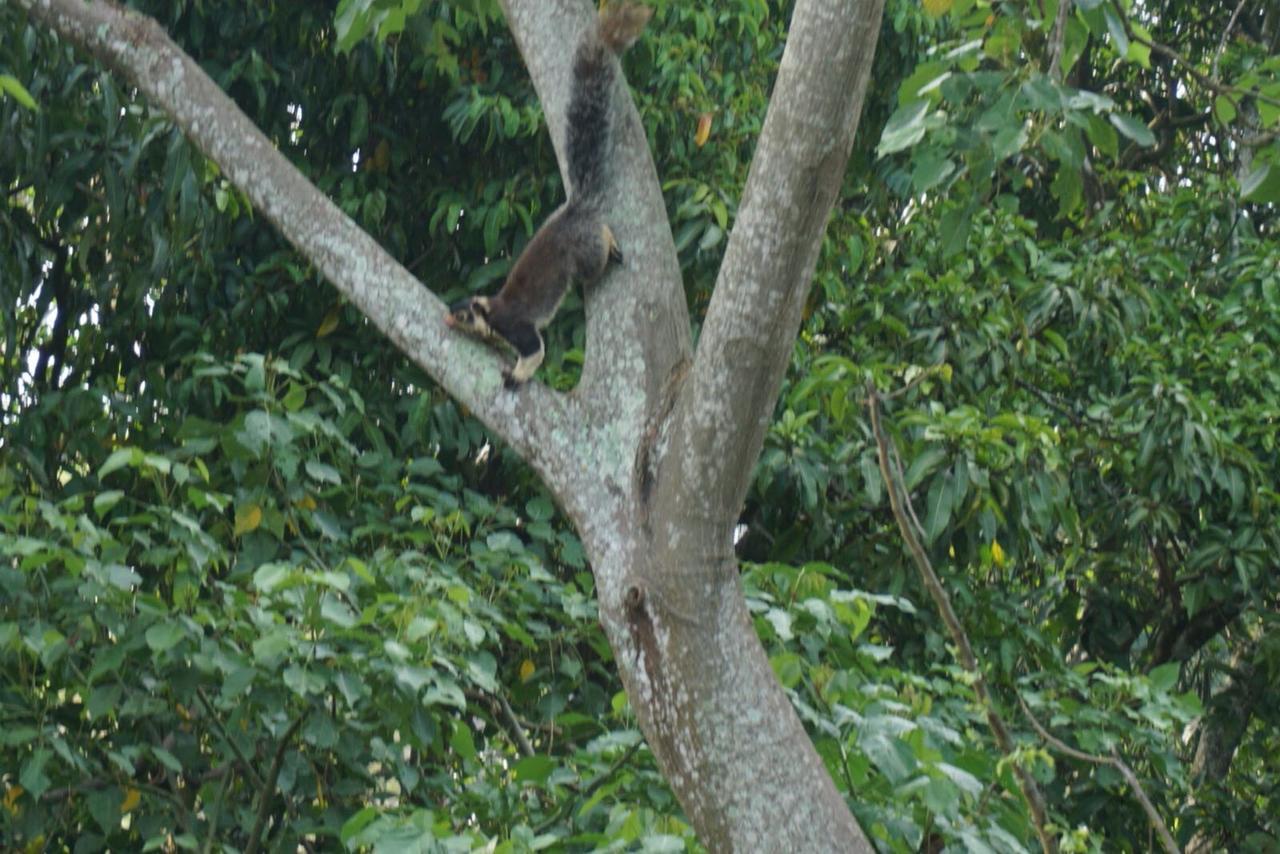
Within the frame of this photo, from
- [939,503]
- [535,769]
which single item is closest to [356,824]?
[535,769]

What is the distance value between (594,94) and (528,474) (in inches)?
84.3

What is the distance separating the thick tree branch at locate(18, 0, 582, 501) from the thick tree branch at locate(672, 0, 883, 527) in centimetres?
30

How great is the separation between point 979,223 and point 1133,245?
0.64m

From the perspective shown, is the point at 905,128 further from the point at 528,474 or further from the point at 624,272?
the point at 528,474

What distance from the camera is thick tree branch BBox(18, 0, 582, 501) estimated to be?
8.18 feet

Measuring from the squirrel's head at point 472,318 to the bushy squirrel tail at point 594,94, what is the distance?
317 millimetres

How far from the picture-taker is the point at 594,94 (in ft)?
8.80

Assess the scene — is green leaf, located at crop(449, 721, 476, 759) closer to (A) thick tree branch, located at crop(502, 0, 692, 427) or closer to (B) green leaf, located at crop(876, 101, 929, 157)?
(A) thick tree branch, located at crop(502, 0, 692, 427)

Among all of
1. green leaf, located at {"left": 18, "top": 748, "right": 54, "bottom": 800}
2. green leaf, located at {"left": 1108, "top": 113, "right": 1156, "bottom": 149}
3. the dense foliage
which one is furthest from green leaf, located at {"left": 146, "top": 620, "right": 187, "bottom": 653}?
green leaf, located at {"left": 1108, "top": 113, "right": 1156, "bottom": 149}

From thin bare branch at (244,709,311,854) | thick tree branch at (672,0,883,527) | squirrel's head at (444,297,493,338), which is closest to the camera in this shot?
thick tree branch at (672,0,883,527)

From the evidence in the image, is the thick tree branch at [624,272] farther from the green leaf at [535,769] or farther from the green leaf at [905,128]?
the green leaf at [535,769]

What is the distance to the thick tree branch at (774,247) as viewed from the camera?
2117 mm

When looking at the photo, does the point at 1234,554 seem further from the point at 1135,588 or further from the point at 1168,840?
the point at 1168,840

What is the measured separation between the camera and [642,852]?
2.22 meters
